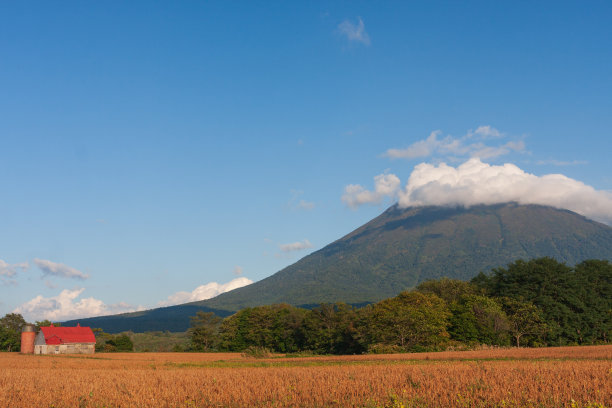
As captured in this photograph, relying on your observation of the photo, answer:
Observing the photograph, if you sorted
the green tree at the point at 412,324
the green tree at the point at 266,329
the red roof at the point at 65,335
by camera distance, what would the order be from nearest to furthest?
the green tree at the point at 412,324
the red roof at the point at 65,335
the green tree at the point at 266,329

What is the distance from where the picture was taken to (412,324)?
7369 centimetres

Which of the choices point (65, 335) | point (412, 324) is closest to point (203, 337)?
point (65, 335)

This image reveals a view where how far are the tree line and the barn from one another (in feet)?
141

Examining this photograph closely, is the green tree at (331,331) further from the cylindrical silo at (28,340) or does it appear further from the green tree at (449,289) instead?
the cylindrical silo at (28,340)

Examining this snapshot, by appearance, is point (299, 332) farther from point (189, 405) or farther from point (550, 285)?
point (189, 405)

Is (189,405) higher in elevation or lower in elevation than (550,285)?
lower

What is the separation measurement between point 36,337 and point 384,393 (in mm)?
102856

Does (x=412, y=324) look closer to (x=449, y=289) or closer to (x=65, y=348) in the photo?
(x=449, y=289)

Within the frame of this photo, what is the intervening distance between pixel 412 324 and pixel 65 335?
73068 mm

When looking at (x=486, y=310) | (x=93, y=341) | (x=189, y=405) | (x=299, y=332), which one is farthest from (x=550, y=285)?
(x=93, y=341)

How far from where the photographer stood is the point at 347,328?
89062 millimetres

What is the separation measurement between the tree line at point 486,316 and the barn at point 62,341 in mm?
42980

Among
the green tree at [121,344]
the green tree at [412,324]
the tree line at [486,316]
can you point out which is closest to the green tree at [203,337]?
the green tree at [121,344]

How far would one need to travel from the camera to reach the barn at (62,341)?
95375 millimetres
